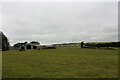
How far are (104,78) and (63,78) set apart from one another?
2.33 meters

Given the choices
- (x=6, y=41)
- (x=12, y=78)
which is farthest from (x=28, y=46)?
(x=12, y=78)

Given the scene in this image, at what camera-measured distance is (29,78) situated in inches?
440

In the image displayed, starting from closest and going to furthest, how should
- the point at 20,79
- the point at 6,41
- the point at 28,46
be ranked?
the point at 20,79, the point at 6,41, the point at 28,46

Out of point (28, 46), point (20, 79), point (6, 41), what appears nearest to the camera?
point (20, 79)

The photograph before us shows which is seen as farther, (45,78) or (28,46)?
(28,46)

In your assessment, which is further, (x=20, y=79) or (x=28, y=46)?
(x=28, y=46)

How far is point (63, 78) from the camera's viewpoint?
11211mm

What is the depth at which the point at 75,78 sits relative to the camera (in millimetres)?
11227

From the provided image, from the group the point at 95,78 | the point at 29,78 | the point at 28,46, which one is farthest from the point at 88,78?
the point at 28,46

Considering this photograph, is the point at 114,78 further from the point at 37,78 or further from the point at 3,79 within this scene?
the point at 3,79

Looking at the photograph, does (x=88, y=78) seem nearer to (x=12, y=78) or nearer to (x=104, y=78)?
(x=104, y=78)

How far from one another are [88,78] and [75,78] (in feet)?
2.42

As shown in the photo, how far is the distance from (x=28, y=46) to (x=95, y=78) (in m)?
99.0

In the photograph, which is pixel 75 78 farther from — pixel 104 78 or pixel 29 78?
pixel 29 78
